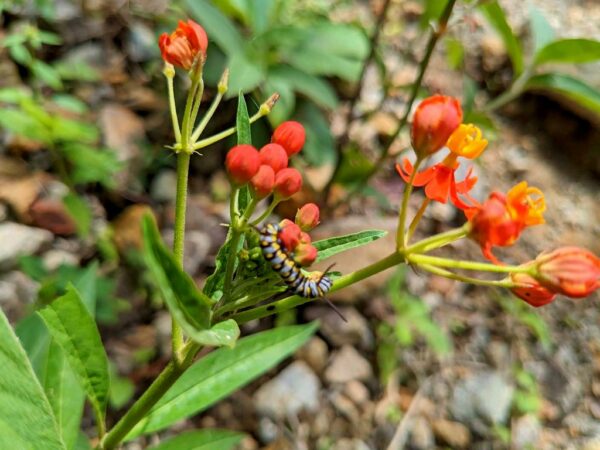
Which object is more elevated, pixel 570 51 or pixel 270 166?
pixel 270 166

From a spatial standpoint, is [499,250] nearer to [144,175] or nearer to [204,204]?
[204,204]

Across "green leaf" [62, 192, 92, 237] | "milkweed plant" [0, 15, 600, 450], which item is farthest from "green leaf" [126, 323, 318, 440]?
"green leaf" [62, 192, 92, 237]

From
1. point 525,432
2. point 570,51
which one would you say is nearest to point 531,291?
point 570,51

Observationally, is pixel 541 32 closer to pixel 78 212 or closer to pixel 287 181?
pixel 287 181

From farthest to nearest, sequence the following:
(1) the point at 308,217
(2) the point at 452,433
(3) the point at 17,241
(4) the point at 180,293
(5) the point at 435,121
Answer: (2) the point at 452,433 < (3) the point at 17,241 < (1) the point at 308,217 < (5) the point at 435,121 < (4) the point at 180,293

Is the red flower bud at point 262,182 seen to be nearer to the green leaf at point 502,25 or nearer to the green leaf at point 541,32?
the green leaf at point 502,25

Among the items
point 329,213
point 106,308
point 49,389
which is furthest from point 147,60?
point 49,389
